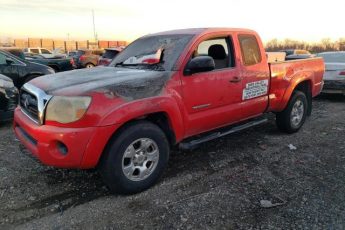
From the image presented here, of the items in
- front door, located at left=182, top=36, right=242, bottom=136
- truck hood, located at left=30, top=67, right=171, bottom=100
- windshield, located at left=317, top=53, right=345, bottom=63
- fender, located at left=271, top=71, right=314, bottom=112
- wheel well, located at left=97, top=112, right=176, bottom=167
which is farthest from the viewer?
windshield, located at left=317, top=53, right=345, bottom=63

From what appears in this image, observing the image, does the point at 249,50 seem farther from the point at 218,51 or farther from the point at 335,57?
the point at 335,57

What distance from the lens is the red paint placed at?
3.52 metres

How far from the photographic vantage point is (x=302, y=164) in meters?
4.96

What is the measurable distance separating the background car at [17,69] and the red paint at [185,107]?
5646 millimetres

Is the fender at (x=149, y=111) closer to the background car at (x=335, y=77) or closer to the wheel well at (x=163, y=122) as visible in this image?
the wheel well at (x=163, y=122)

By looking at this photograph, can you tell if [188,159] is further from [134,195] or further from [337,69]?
[337,69]

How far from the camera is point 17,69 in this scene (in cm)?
965

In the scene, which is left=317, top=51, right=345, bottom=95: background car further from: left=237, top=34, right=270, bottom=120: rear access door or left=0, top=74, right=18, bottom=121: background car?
left=0, top=74, right=18, bottom=121: background car

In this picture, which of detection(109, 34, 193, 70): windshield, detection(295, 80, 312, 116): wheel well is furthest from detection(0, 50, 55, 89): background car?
detection(295, 80, 312, 116): wheel well

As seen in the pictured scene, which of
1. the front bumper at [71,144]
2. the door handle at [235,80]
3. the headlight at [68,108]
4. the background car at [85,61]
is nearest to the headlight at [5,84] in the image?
the front bumper at [71,144]

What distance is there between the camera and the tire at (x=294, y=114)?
20.5 ft

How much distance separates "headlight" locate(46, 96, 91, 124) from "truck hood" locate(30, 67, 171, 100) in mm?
70

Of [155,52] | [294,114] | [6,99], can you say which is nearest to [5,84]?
[6,99]

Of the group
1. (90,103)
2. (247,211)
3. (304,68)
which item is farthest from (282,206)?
(304,68)
